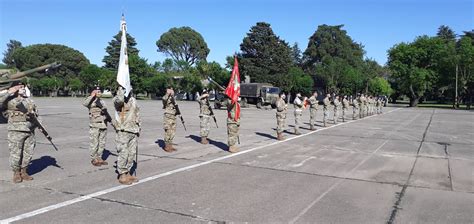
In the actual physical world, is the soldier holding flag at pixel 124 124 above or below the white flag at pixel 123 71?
below

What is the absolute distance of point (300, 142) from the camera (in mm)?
14039

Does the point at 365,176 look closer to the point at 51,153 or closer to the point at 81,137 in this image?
the point at 51,153

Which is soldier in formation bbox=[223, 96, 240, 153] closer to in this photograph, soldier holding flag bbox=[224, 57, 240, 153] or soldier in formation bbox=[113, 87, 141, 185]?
soldier holding flag bbox=[224, 57, 240, 153]

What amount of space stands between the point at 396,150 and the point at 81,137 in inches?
415

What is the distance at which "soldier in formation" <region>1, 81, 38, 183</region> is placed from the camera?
7.06m

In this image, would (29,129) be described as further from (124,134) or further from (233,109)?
(233,109)

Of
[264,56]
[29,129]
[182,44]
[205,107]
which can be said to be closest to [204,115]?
[205,107]

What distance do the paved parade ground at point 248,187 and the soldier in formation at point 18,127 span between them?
0.37m

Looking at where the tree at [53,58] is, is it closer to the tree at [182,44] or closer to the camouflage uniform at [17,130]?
the tree at [182,44]

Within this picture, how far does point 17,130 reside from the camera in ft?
23.2

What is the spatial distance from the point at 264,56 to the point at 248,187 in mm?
63949

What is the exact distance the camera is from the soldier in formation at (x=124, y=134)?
23.4 ft

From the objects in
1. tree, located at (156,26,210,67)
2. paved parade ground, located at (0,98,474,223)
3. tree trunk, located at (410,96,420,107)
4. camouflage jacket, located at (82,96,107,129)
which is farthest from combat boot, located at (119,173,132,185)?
tree, located at (156,26,210,67)

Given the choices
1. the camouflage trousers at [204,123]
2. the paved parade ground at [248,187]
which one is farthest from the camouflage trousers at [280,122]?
the camouflage trousers at [204,123]
